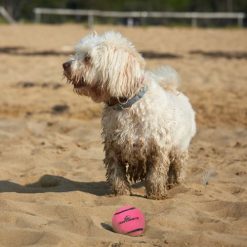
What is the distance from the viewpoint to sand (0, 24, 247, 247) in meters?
5.21

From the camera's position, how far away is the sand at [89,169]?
5207 millimetres

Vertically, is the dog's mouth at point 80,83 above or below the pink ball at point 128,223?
above

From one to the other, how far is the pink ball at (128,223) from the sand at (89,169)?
6cm

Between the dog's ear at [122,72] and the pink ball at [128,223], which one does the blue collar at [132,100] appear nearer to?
the dog's ear at [122,72]

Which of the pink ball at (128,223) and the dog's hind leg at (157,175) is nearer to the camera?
the pink ball at (128,223)

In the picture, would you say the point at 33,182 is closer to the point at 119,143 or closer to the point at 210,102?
the point at 119,143

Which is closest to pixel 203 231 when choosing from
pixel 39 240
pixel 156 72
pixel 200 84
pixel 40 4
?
pixel 39 240

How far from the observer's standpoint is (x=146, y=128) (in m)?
6.23

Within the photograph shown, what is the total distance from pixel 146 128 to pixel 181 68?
10644 mm

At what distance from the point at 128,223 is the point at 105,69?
1.40 metres

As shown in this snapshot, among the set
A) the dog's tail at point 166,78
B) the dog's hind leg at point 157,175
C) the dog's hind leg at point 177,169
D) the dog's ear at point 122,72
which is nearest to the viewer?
the dog's ear at point 122,72

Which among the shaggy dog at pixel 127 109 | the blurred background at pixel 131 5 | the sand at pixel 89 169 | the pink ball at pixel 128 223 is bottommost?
the blurred background at pixel 131 5

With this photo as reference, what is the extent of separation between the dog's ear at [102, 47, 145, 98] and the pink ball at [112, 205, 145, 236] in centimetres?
117

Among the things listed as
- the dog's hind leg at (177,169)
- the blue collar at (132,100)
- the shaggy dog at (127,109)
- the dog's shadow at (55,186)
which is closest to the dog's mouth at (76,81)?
the shaggy dog at (127,109)
